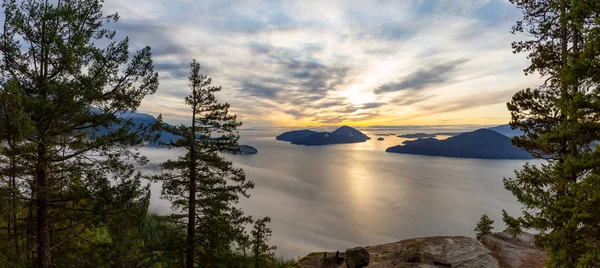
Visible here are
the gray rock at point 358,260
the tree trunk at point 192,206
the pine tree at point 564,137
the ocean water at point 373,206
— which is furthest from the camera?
the ocean water at point 373,206

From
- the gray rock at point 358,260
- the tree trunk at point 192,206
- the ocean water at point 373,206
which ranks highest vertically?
the tree trunk at point 192,206

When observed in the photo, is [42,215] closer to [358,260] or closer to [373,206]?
[358,260]

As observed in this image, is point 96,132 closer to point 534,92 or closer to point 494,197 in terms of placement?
point 534,92

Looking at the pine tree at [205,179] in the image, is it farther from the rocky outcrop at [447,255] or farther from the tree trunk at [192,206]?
the rocky outcrop at [447,255]

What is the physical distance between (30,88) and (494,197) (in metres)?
160

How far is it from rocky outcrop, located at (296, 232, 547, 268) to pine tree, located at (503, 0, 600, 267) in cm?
572

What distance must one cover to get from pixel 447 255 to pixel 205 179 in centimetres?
1548

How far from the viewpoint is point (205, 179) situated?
48.3 feet

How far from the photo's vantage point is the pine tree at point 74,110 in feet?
25.5

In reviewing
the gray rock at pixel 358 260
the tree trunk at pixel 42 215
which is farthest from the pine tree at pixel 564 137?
the tree trunk at pixel 42 215

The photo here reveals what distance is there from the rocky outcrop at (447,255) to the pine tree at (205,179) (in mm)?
6298

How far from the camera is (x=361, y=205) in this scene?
125m

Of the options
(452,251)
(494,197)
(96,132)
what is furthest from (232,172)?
(494,197)

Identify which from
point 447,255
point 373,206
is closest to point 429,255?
point 447,255
